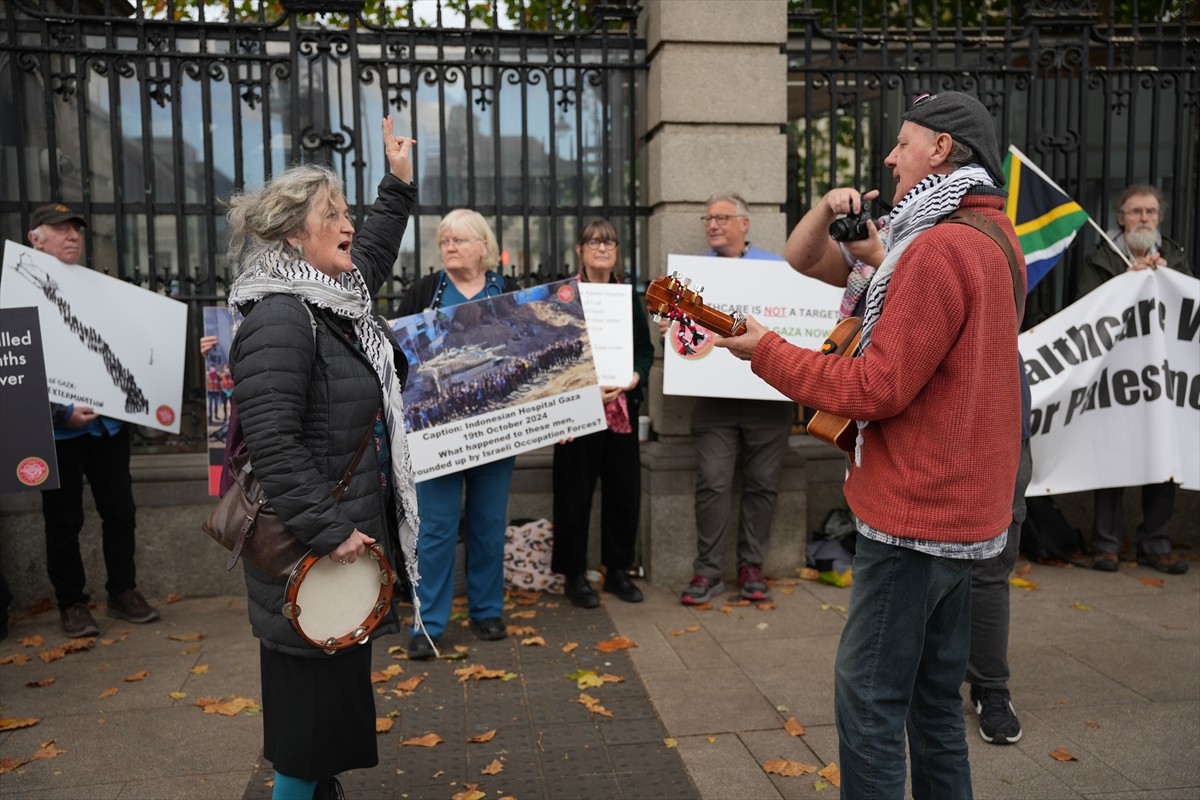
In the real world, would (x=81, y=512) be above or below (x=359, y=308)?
below

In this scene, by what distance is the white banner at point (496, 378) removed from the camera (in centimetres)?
564

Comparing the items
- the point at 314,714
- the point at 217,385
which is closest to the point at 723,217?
the point at 217,385

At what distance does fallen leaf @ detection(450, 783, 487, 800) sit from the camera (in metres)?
3.96

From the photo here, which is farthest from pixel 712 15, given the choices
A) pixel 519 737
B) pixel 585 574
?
pixel 519 737

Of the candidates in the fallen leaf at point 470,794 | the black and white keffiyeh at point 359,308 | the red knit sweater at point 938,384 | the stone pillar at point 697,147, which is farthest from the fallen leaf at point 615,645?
the red knit sweater at point 938,384

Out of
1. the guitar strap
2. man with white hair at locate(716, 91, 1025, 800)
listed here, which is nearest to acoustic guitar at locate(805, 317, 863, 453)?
man with white hair at locate(716, 91, 1025, 800)

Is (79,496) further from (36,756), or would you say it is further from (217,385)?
(36,756)

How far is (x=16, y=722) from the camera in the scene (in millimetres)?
4723

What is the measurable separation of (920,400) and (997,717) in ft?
6.98

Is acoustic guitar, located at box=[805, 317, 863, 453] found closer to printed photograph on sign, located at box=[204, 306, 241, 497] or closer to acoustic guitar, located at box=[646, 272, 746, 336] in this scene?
acoustic guitar, located at box=[646, 272, 746, 336]

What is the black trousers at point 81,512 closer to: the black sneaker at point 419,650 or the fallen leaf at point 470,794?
the black sneaker at point 419,650

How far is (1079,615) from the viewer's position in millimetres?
6098

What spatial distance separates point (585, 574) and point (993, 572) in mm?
2737

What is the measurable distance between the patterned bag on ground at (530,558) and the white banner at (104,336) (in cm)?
207
